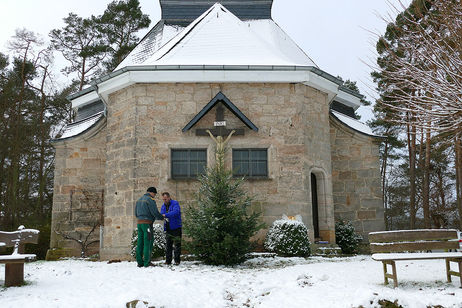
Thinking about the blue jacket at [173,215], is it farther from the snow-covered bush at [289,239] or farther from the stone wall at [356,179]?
the stone wall at [356,179]

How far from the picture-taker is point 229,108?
1241 centimetres

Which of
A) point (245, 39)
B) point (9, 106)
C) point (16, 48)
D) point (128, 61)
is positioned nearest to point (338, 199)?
point (245, 39)

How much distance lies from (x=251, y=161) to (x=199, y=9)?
27.7 feet

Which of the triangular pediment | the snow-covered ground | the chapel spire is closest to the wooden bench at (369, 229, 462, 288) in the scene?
the snow-covered ground

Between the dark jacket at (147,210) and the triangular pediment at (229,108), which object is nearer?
the dark jacket at (147,210)

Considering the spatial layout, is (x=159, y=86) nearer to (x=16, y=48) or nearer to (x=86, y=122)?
(x=86, y=122)

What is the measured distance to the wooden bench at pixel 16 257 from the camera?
273 inches

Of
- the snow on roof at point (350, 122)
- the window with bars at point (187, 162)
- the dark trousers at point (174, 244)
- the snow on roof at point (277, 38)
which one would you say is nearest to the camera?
the dark trousers at point (174, 244)

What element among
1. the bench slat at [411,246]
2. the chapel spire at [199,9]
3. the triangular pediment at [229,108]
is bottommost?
the bench slat at [411,246]

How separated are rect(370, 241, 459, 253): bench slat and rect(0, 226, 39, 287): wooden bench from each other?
5025mm

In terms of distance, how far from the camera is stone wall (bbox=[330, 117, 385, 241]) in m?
14.9

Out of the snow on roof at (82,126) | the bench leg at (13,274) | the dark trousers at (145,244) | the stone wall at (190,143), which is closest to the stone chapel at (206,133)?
the stone wall at (190,143)

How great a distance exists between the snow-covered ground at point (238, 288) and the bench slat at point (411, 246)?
1.65 ft

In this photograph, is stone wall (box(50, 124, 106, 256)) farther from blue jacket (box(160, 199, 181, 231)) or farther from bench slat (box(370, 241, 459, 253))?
bench slat (box(370, 241, 459, 253))
